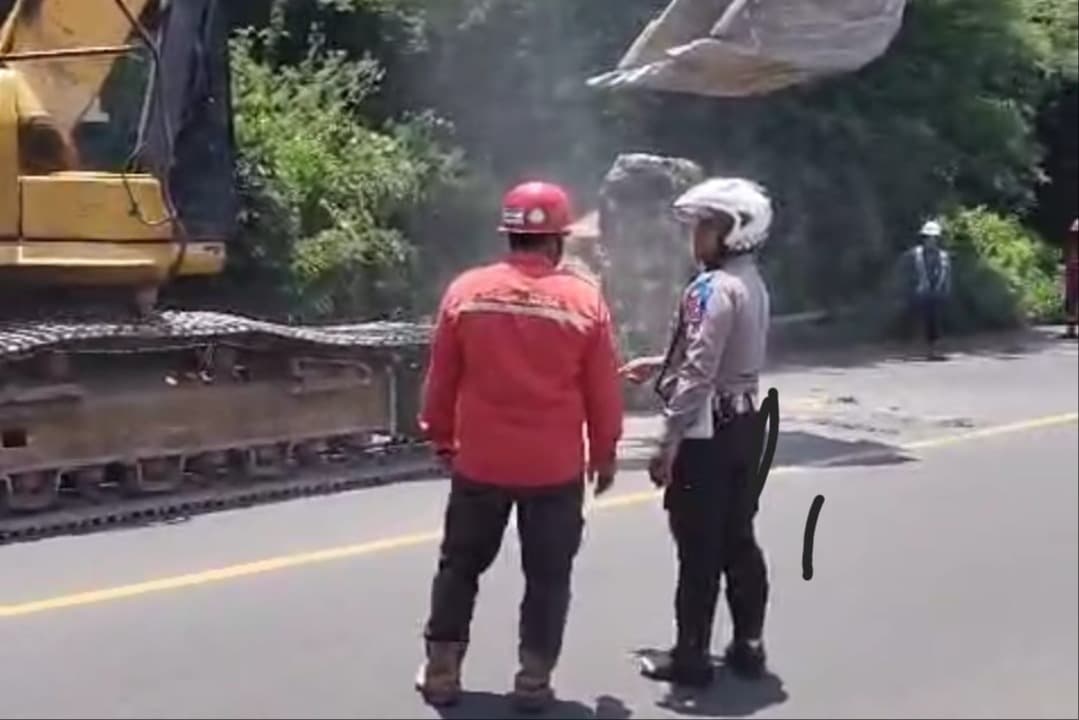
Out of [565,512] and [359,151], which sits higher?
[359,151]

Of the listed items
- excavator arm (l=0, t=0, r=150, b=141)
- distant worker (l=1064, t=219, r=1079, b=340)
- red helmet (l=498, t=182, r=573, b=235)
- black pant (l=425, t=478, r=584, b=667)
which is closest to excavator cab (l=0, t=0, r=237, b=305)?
excavator arm (l=0, t=0, r=150, b=141)

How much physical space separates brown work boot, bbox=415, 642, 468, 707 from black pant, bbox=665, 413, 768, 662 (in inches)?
14.8

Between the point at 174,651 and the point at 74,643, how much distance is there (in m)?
0.11

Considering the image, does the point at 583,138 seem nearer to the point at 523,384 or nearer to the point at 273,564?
the point at 273,564

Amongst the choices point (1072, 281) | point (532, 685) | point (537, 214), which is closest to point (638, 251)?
point (1072, 281)

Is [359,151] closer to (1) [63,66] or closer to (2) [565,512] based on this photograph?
(1) [63,66]

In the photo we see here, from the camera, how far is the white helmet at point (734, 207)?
309 cm

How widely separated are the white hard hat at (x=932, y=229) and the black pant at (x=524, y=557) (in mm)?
547

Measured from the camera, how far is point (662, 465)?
3361 mm

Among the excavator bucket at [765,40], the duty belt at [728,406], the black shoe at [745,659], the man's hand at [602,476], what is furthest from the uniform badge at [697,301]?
the excavator bucket at [765,40]

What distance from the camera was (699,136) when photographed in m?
4.33

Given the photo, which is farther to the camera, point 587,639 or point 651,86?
point 587,639

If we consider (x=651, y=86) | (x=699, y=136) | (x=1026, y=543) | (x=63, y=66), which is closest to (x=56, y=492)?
(x=63, y=66)

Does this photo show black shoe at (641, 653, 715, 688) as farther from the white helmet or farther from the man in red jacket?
the white helmet
